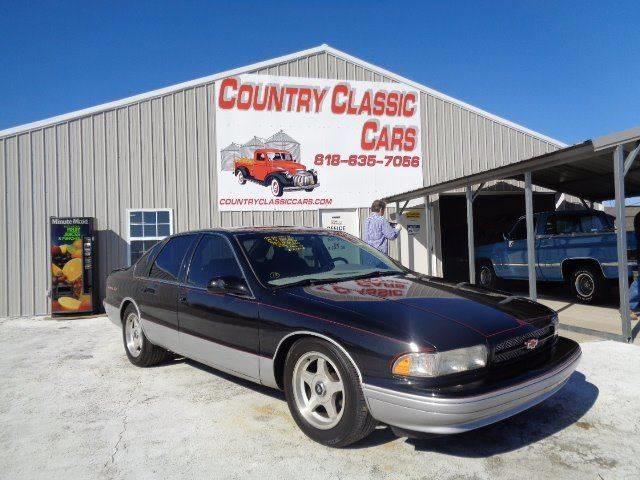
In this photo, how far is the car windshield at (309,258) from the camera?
3838 millimetres

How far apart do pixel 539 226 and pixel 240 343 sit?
8.07 meters

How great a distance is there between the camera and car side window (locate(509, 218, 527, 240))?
10495 mm

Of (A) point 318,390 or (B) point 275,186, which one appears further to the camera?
(B) point 275,186

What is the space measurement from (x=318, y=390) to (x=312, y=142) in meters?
8.86

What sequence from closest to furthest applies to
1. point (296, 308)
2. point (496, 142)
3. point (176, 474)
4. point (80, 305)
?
1. point (176, 474)
2. point (296, 308)
3. point (80, 305)
4. point (496, 142)

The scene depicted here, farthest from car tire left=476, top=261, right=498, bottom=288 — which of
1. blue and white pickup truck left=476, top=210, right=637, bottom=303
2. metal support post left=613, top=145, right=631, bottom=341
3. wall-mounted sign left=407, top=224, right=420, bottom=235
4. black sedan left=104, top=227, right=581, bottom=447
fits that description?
black sedan left=104, top=227, right=581, bottom=447

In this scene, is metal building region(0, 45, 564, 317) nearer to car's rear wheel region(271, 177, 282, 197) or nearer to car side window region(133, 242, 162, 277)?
car's rear wheel region(271, 177, 282, 197)

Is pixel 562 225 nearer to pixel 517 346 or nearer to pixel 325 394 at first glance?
pixel 517 346

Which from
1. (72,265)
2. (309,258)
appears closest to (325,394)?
(309,258)

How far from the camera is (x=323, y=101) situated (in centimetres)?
1143

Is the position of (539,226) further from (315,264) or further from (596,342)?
(315,264)

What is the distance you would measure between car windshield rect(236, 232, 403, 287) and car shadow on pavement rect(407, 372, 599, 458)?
139cm

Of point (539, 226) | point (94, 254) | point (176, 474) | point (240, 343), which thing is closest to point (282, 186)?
point (94, 254)

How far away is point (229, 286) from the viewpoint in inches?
144
